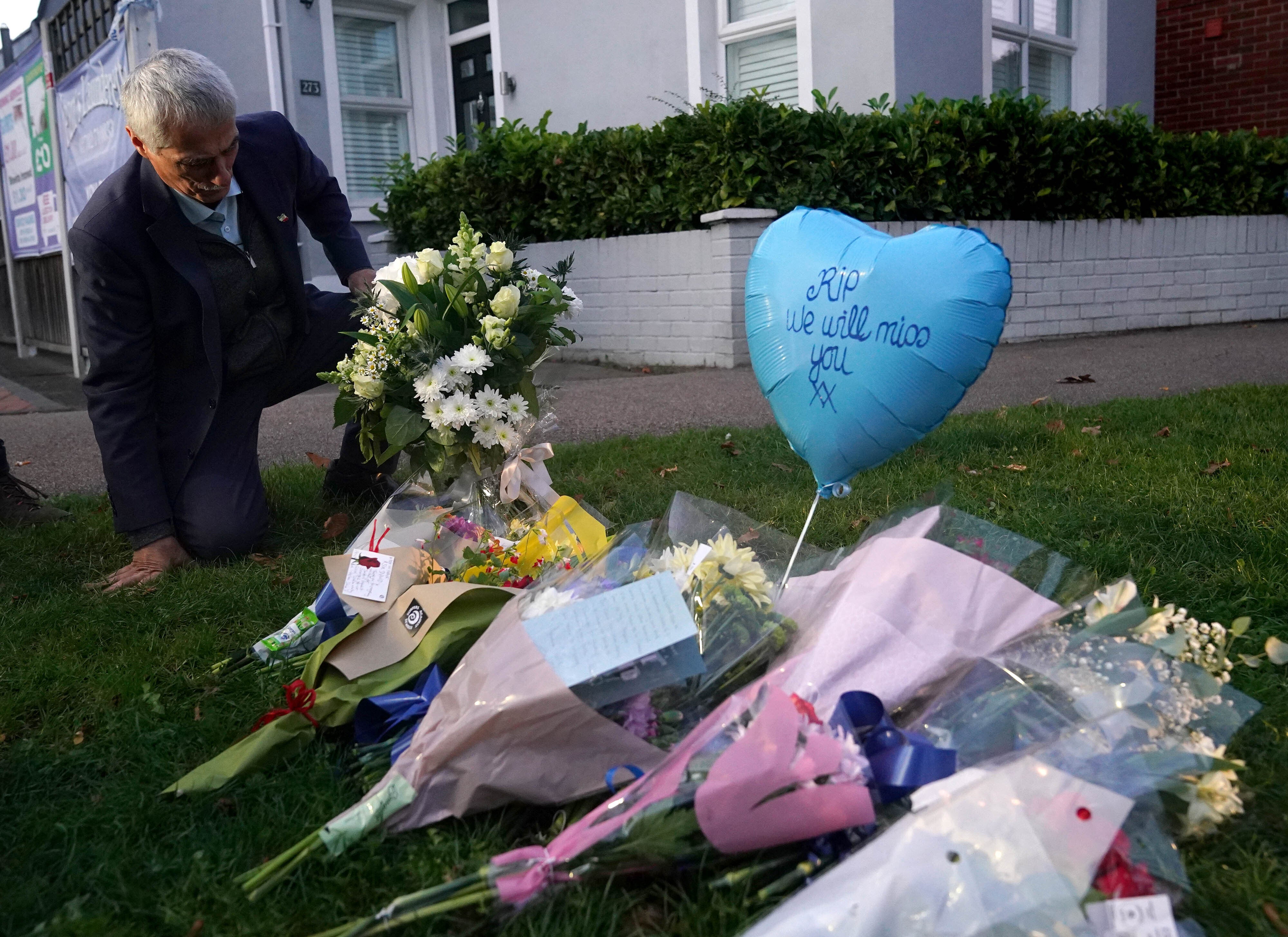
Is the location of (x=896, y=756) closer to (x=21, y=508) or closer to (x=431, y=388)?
(x=431, y=388)

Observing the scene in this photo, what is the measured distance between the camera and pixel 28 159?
8.92 meters

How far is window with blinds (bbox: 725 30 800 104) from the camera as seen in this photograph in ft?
28.0

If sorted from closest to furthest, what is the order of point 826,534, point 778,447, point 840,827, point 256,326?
point 840,827 < point 826,534 < point 256,326 < point 778,447

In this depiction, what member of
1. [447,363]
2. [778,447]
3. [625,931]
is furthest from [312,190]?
[625,931]

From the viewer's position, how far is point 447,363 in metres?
2.68

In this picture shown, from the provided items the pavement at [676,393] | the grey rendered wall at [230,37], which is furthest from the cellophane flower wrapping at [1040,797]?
Answer: the grey rendered wall at [230,37]

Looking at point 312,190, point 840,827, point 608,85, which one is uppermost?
point 608,85

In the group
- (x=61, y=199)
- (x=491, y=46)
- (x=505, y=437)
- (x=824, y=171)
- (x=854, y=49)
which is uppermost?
(x=491, y=46)

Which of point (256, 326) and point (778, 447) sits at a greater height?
point (256, 326)

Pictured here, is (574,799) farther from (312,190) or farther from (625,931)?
(312,190)

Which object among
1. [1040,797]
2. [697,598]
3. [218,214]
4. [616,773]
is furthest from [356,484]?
[1040,797]

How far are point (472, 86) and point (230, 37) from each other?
249cm

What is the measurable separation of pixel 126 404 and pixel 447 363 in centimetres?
132

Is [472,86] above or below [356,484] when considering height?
above
